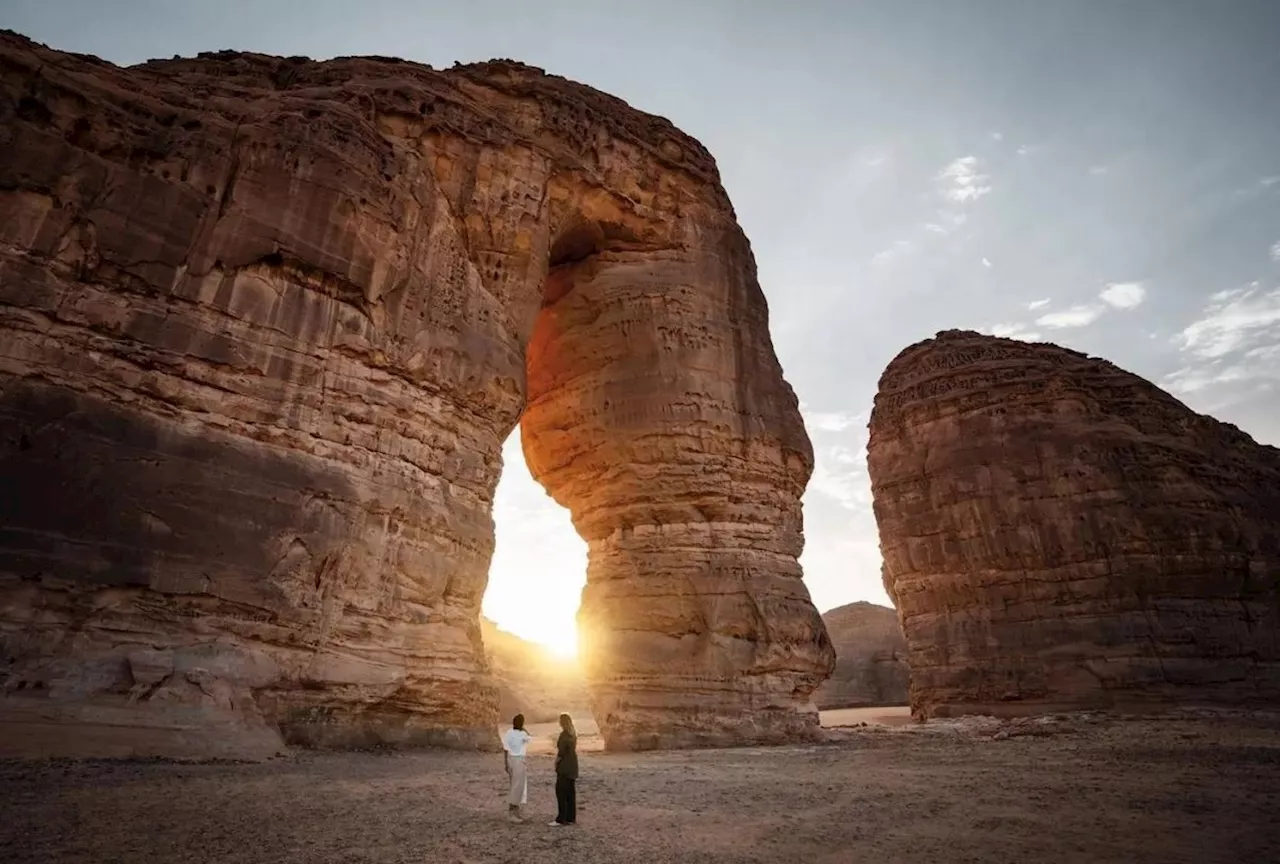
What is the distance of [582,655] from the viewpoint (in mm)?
16984

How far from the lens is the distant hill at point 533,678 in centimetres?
3716

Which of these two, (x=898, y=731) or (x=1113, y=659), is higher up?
(x=1113, y=659)

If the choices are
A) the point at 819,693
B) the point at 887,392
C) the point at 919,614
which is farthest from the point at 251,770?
the point at 819,693

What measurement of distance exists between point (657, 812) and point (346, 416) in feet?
27.1

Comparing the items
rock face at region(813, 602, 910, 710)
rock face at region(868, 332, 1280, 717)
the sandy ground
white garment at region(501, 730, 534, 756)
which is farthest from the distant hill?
white garment at region(501, 730, 534, 756)

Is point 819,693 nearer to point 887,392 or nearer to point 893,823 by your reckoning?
point 887,392

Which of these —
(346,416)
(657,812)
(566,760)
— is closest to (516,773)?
(566,760)

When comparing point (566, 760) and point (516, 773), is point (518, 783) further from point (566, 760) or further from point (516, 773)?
point (566, 760)

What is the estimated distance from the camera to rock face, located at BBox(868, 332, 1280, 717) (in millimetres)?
23594

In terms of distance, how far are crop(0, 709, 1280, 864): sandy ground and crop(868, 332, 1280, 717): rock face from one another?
1614 centimetres

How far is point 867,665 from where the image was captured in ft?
146

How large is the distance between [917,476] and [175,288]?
91.1 ft

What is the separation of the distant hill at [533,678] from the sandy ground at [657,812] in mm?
28734

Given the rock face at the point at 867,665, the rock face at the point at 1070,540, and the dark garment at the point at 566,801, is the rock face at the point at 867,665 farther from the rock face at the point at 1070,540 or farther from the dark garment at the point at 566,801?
the dark garment at the point at 566,801
